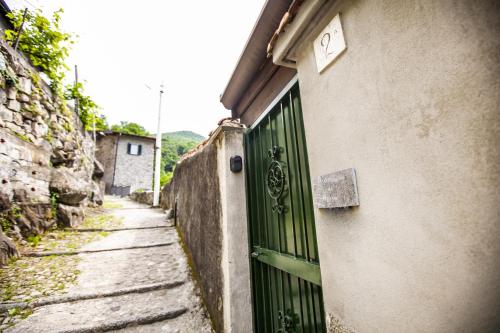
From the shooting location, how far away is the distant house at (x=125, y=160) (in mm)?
21516

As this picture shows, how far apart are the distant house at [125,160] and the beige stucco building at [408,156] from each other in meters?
23.8

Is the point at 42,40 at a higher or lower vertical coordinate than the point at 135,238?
higher

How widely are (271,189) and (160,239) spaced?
4.53 metres

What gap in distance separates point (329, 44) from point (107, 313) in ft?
12.4

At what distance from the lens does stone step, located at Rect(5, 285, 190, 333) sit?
8.07ft

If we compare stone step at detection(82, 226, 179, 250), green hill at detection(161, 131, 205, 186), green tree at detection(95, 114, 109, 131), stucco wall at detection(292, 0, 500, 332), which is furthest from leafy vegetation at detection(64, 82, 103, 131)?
green hill at detection(161, 131, 205, 186)

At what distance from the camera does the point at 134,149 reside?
22844mm

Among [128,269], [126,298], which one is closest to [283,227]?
[126,298]

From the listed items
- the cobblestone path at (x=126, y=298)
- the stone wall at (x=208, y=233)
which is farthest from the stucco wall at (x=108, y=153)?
the stone wall at (x=208, y=233)

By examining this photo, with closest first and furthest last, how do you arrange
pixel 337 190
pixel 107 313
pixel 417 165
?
1. pixel 417 165
2. pixel 337 190
3. pixel 107 313

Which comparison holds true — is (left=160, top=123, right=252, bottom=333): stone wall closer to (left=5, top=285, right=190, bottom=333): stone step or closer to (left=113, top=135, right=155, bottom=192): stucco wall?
(left=5, top=285, right=190, bottom=333): stone step

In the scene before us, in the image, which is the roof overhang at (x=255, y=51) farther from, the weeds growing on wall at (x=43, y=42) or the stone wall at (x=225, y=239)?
the weeds growing on wall at (x=43, y=42)

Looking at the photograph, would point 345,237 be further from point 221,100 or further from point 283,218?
point 221,100

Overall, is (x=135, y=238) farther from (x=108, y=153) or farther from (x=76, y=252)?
(x=108, y=153)
